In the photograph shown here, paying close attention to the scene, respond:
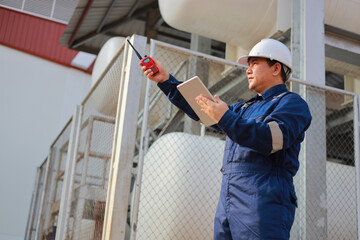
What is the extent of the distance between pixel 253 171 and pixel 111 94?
2.34 metres

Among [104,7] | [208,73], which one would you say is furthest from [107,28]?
[208,73]

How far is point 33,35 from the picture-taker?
1301 cm

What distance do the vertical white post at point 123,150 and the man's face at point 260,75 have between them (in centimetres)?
112

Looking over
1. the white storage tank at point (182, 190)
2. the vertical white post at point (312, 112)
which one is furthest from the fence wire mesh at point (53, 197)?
the vertical white post at point (312, 112)

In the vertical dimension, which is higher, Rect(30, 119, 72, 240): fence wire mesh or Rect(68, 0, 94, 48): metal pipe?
Rect(68, 0, 94, 48): metal pipe

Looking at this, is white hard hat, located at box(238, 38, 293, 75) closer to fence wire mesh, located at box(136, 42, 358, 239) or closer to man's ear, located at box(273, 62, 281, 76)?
man's ear, located at box(273, 62, 281, 76)

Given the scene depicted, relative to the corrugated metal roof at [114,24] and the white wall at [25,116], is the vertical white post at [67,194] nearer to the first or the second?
the corrugated metal roof at [114,24]

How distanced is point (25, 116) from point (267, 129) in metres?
11.6

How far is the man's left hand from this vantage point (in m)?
1.80

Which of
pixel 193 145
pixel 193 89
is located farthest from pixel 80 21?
pixel 193 89

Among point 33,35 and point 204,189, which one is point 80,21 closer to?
point 33,35

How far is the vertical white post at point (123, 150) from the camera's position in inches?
114

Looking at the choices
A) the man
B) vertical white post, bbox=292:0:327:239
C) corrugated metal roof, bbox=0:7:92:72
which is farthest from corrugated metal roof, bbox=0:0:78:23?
the man

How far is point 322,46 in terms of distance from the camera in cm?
463
